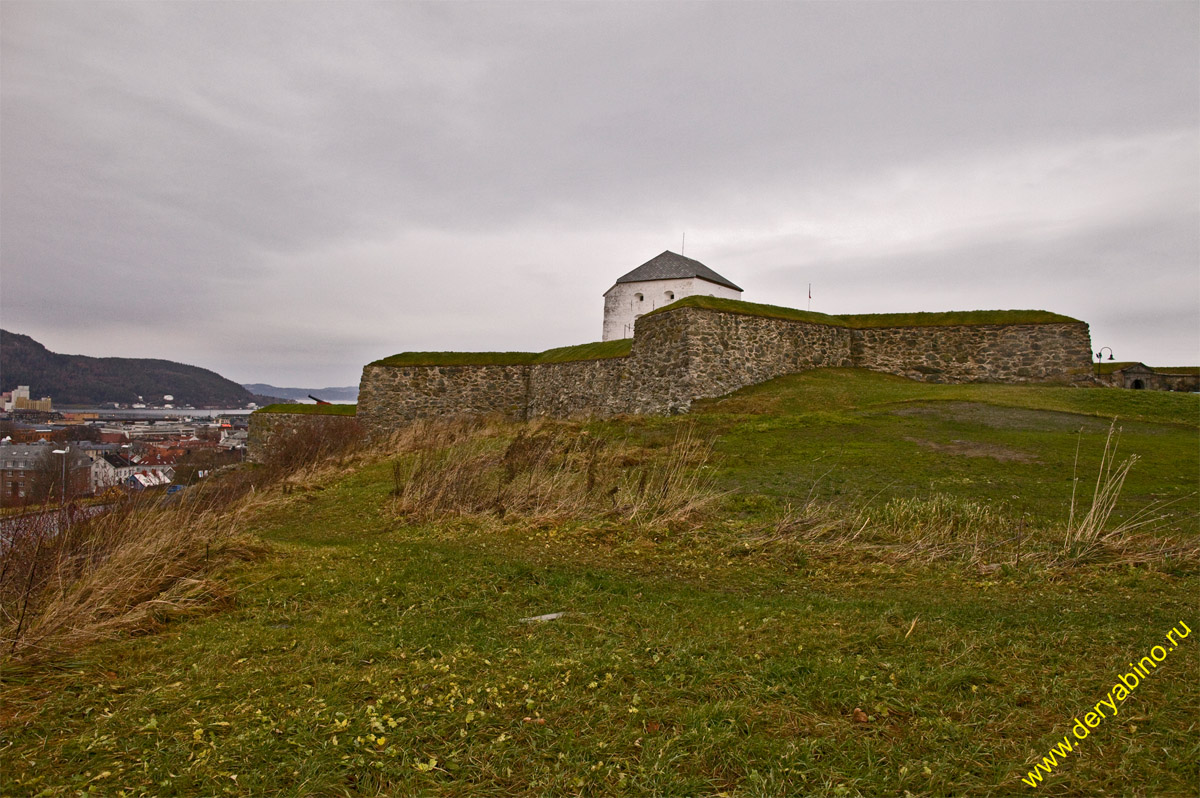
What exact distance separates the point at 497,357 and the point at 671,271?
43.9 feet

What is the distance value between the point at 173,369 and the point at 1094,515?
286ft

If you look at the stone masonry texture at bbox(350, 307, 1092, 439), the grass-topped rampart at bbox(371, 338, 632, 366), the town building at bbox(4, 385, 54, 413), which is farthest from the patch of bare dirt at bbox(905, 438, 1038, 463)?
the town building at bbox(4, 385, 54, 413)

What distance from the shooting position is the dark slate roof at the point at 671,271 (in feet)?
118

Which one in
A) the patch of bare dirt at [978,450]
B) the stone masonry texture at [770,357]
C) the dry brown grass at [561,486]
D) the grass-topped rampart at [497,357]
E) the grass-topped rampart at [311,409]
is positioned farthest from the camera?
the grass-topped rampart at [311,409]

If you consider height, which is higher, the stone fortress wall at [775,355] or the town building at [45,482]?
the stone fortress wall at [775,355]

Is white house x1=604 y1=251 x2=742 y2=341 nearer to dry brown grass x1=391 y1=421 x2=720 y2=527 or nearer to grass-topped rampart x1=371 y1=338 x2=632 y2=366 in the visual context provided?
grass-topped rampart x1=371 y1=338 x2=632 y2=366

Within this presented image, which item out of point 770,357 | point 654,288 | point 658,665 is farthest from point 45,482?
point 654,288

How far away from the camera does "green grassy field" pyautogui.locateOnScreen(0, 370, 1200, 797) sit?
9.25ft

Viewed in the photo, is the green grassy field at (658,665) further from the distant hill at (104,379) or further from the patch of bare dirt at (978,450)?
the distant hill at (104,379)

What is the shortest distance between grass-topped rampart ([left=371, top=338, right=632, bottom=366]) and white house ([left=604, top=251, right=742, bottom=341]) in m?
9.23

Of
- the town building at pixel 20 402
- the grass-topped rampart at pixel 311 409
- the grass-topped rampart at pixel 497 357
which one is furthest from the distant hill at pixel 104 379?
the grass-topped rampart at pixel 497 357

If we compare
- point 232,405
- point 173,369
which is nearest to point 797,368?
point 232,405

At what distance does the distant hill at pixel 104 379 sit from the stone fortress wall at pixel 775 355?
106 ft

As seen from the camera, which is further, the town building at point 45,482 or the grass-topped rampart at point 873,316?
the grass-topped rampart at point 873,316
